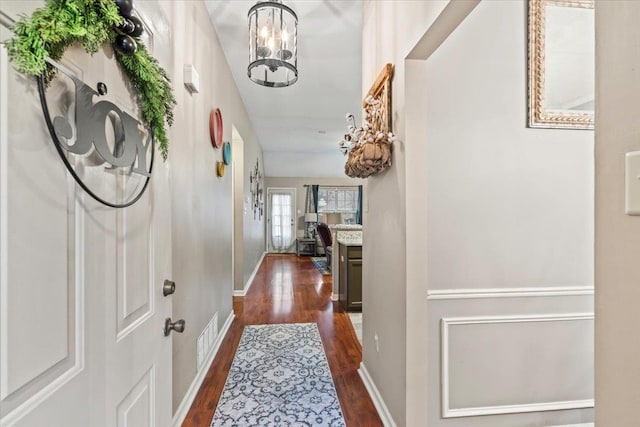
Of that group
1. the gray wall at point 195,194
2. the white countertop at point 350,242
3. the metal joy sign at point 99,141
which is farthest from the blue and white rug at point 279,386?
the metal joy sign at point 99,141

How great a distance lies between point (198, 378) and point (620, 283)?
2.33m

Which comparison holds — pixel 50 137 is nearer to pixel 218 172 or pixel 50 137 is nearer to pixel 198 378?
pixel 198 378

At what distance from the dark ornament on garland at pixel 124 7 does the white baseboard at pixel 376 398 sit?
2.05 meters

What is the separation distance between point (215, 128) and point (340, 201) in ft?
24.3

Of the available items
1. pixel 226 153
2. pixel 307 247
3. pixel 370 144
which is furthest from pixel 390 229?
pixel 307 247

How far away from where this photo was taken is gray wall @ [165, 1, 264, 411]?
174cm

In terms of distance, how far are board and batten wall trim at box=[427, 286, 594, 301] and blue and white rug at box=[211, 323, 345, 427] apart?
96cm

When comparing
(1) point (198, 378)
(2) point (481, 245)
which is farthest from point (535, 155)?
(1) point (198, 378)

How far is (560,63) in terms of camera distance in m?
1.66

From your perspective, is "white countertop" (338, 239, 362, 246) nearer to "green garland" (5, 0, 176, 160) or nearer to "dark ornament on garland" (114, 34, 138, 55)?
"green garland" (5, 0, 176, 160)

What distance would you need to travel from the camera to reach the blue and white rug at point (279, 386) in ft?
5.95

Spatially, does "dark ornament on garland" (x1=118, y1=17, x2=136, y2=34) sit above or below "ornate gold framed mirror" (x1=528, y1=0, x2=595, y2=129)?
below

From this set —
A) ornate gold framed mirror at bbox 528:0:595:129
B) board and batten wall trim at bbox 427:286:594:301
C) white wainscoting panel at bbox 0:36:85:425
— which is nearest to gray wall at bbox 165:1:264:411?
white wainscoting panel at bbox 0:36:85:425

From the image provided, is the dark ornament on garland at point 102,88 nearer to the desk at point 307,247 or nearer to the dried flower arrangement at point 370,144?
the dried flower arrangement at point 370,144
